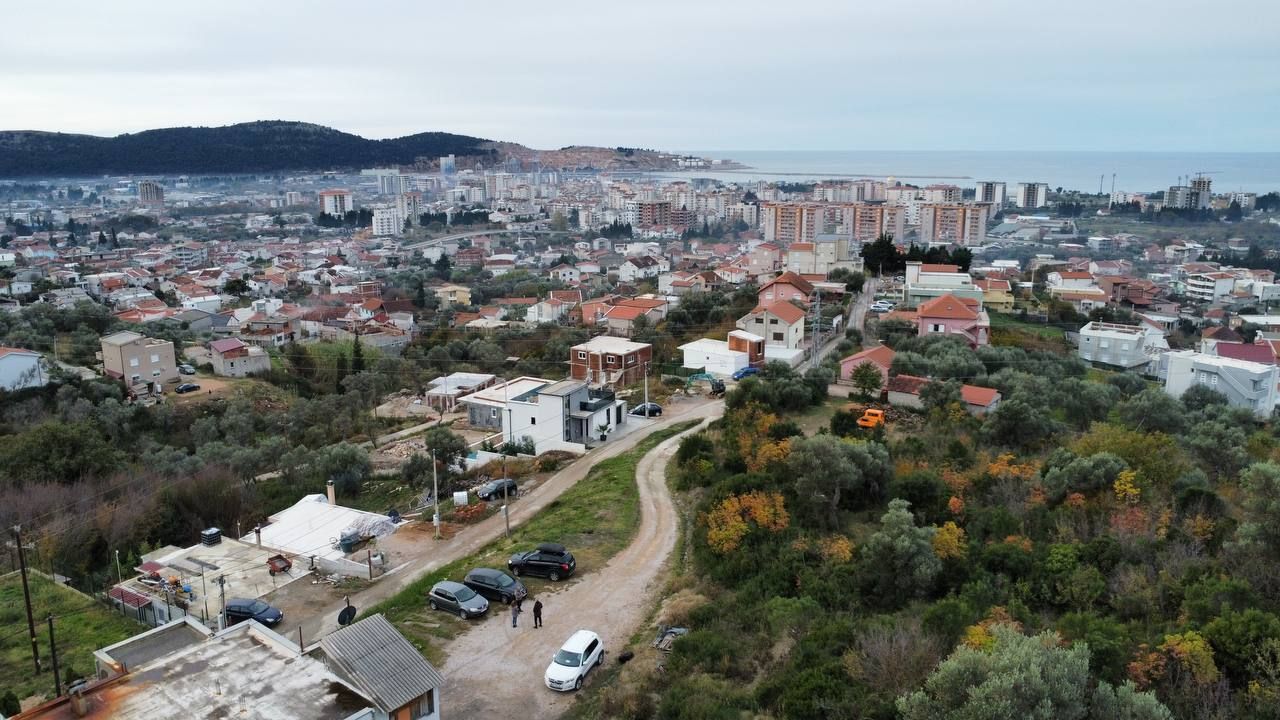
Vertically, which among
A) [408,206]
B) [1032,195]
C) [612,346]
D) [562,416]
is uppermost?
[1032,195]

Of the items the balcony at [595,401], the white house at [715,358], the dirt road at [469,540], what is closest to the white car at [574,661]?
the dirt road at [469,540]

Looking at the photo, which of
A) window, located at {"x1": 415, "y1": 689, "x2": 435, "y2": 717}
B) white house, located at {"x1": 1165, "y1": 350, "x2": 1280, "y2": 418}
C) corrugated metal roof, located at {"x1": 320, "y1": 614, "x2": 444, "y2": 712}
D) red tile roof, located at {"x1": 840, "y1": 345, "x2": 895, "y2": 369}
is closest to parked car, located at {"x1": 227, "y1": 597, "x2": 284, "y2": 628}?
corrugated metal roof, located at {"x1": 320, "y1": 614, "x2": 444, "y2": 712}

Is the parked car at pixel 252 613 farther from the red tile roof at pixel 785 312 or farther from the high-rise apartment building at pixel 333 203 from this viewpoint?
the high-rise apartment building at pixel 333 203

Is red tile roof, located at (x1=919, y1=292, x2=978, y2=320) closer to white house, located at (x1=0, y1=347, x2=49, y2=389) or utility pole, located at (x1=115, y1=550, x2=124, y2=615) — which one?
utility pole, located at (x1=115, y1=550, x2=124, y2=615)

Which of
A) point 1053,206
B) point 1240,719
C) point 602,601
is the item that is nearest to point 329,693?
point 602,601

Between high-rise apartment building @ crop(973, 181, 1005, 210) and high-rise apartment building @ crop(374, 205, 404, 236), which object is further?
high-rise apartment building @ crop(973, 181, 1005, 210)

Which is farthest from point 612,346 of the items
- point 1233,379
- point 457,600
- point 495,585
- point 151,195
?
point 151,195

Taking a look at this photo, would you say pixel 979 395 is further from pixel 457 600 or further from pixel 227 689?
pixel 227 689
